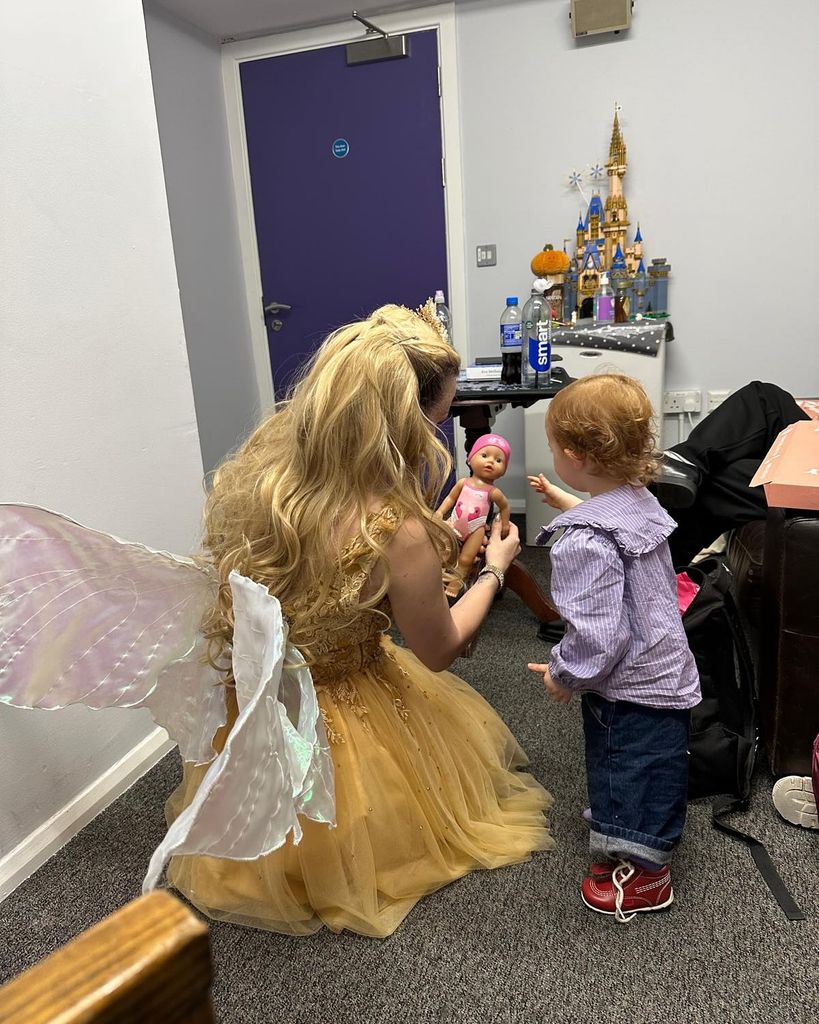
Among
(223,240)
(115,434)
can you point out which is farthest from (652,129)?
(115,434)

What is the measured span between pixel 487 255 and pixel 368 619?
106 inches

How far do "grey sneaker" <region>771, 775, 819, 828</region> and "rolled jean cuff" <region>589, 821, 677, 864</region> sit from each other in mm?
324

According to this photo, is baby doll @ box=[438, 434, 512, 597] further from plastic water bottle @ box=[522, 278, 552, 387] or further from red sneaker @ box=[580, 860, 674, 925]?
red sneaker @ box=[580, 860, 674, 925]

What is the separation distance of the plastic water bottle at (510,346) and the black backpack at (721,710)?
1095 millimetres

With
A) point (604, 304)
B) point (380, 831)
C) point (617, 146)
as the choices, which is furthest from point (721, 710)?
point (617, 146)

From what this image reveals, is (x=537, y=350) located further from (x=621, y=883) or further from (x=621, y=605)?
(x=621, y=883)

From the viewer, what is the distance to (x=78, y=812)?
1629 millimetres

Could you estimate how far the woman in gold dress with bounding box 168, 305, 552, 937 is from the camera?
118cm

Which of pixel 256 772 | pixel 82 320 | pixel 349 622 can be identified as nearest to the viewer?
pixel 256 772

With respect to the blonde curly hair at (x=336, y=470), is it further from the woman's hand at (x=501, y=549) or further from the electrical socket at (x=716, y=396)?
the electrical socket at (x=716, y=396)

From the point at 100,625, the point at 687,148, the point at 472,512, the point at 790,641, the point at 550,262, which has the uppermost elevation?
the point at 687,148

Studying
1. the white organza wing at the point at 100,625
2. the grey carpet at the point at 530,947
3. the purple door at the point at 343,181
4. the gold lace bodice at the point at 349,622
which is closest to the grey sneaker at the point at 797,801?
the grey carpet at the point at 530,947

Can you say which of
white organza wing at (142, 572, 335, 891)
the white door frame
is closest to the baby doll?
white organza wing at (142, 572, 335, 891)

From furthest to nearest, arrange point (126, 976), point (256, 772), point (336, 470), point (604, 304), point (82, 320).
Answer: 1. point (604, 304)
2. point (82, 320)
3. point (336, 470)
4. point (256, 772)
5. point (126, 976)
